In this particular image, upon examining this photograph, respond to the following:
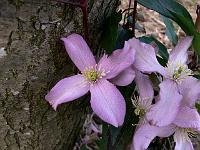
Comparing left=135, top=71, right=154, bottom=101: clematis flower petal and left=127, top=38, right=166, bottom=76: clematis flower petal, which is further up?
left=127, top=38, right=166, bottom=76: clematis flower petal

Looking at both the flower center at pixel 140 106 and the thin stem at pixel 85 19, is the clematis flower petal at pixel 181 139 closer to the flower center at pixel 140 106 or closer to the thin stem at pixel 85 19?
the flower center at pixel 140 106

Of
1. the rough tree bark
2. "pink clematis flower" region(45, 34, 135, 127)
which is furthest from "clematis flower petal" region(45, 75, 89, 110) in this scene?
the rough tree bark

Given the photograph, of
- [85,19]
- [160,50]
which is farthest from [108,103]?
[160,50]

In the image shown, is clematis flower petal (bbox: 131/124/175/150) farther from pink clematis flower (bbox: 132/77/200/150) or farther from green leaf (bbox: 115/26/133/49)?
green leaf (bbox: 115/26/133/49)

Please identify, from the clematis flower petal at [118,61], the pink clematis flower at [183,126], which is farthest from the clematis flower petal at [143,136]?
the clematis flower petal at [118,61]

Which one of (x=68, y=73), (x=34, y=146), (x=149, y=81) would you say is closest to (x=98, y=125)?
(x=34, y=146)
